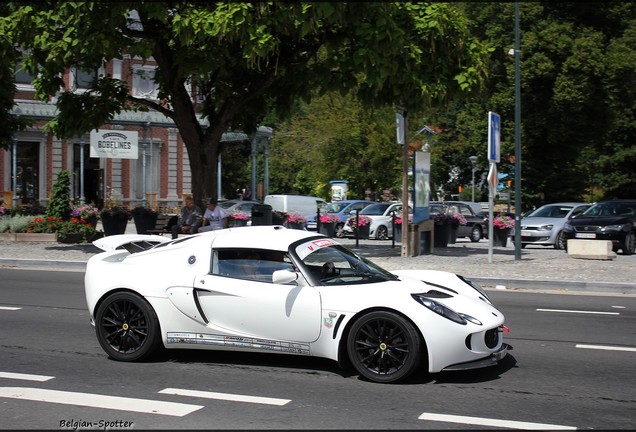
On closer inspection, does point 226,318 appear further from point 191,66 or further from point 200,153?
point 200,153

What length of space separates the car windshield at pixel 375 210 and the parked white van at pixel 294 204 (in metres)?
4.43

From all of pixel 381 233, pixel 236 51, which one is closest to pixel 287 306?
pixel 236 51

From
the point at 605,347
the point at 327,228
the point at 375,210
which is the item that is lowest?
the point at 605,347

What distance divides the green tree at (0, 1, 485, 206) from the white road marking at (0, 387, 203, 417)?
37.2 feet

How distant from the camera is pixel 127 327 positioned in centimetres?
759

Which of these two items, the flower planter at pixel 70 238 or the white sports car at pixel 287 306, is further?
the flower planter at pixel 70 238

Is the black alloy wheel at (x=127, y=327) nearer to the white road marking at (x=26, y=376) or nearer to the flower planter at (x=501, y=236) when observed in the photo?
the white road marking at (x=26, y=376)

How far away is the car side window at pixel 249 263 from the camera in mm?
7259

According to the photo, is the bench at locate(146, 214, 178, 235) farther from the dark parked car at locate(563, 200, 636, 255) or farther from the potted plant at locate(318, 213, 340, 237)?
the dark parked car at locate(563, 200, 636, 255)

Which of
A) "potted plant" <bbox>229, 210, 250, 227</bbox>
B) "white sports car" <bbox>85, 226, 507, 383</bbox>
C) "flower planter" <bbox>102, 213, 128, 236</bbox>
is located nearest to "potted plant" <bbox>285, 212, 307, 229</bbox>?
"potted plant" <bbox>229, 210, 250, 227</bbox>

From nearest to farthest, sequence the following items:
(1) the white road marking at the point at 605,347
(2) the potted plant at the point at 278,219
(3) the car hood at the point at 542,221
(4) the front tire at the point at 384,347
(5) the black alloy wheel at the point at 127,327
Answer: (4) the front tire at the point at 384,347, (5) the black alloy wheel at the point at 127,327, (1) the white road marking at the point at 605,347, (2) the potted plant at the point at 278,219, (3) the car hood at the point at 542,221

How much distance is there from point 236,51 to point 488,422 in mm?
15479

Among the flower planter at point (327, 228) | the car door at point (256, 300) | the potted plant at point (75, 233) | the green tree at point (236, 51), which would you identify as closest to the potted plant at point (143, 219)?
the potted plant at point (75, 233)

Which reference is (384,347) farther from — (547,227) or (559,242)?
(547,227)
